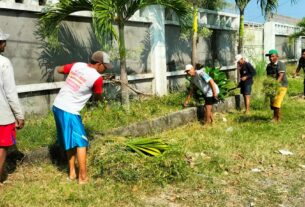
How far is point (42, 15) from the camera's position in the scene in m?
7.89

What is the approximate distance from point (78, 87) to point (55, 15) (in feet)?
9.89

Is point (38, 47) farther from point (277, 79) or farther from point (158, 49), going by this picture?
point (277, 79)

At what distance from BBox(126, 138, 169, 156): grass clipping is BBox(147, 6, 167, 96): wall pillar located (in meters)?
4.84

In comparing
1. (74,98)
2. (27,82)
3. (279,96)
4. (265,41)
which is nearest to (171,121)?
(279,96)

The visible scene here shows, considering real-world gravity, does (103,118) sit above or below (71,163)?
above

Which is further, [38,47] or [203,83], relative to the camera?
[203,83]

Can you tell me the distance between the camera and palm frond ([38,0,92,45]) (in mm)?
7715

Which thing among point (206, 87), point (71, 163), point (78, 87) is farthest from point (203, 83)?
point (78, 87)

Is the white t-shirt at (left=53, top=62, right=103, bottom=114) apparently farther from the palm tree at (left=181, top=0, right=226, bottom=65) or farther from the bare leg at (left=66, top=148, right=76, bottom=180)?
the palm tree at (left=181, top=0, right=226, bottom=65)

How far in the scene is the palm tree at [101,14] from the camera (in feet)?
24.5

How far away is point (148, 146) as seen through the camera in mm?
5934

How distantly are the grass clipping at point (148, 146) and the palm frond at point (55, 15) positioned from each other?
9.78 ft

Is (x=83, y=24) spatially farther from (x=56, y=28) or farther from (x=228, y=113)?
(x=228, y=113)

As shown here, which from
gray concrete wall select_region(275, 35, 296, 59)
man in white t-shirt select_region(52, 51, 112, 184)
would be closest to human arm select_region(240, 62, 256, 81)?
man in white t-shirt select_region(52, 51, 112, 184)
